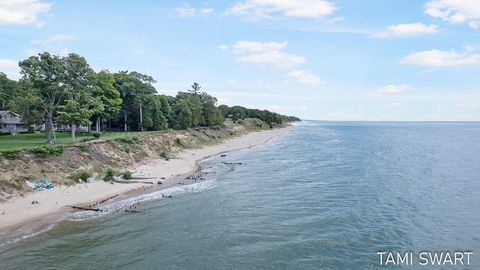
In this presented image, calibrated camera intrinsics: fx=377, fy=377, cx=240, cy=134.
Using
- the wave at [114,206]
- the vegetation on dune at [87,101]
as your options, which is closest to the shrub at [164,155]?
the vegetation on dune at [87,101]

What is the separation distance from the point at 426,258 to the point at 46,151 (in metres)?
38.2

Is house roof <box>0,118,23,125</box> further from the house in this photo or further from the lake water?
the lake water

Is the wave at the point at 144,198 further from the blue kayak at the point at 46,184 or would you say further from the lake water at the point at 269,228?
the blue kayak at the point at 46,184

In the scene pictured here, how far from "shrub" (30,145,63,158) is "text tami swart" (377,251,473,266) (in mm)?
35493

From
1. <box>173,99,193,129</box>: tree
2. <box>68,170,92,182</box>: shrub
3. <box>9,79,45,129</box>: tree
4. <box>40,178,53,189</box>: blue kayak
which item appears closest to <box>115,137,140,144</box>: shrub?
<box>9,79,45,129</box>: tree

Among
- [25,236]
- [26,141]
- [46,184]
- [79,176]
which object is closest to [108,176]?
[79,176]

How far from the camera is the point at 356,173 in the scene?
Result: 174 feet

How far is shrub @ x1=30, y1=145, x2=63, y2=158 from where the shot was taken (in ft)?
134

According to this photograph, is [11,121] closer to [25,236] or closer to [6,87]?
[6,87]

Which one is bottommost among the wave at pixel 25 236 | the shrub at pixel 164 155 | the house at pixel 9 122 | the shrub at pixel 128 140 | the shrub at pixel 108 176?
the wave at pixel 25 236

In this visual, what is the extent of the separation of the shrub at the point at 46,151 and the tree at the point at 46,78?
8109 mm

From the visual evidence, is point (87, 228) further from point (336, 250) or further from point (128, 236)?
point (336, 250)

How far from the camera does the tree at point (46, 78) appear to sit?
49531 mm

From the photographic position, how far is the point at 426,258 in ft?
72.0
